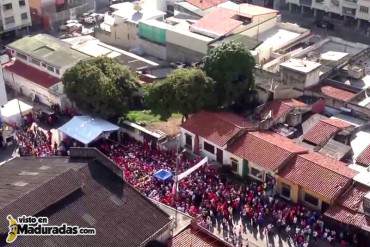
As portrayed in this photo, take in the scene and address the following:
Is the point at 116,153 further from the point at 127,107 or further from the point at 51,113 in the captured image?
the point at 51,113

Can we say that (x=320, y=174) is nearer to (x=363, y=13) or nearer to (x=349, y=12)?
(x=363, y=13)

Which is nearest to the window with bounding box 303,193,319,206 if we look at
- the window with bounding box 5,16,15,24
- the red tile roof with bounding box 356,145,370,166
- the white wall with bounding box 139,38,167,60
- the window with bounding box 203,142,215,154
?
the red tile roof with bounding box 356,145,370,166

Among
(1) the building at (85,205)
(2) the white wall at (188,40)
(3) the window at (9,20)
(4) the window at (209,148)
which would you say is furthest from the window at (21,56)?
(1) the building at (85,205)

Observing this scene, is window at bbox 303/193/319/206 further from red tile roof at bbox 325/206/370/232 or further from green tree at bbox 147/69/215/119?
green tree at bbox 147/69/215/119

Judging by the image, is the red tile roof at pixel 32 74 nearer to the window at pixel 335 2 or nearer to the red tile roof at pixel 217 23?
the red tile roof at pixel 217 23

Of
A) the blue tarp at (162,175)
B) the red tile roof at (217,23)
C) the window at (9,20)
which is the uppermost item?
the red tile roof at (217,23)

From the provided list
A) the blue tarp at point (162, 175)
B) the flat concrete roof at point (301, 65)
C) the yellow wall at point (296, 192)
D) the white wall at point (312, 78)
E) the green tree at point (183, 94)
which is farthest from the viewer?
the white wall at point (312, 78)
